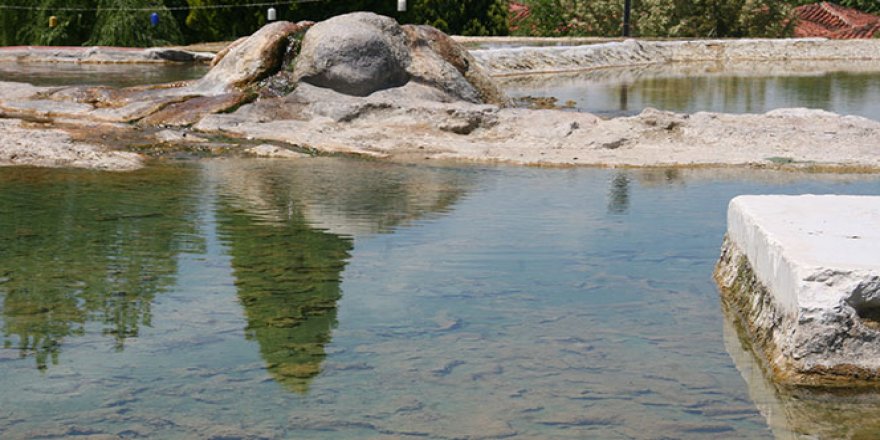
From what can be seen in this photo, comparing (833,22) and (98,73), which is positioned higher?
(833,22)

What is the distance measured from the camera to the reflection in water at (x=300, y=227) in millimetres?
6008

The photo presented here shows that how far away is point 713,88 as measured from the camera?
24.1 m

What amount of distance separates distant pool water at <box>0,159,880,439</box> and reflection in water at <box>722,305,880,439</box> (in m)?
0.02

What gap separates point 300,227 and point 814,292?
431 cm

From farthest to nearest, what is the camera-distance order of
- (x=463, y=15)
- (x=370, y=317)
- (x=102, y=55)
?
(x=463, y=15), (x=102, y=55), (x=370, y=317)

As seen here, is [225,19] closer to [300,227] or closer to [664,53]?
[664,53]

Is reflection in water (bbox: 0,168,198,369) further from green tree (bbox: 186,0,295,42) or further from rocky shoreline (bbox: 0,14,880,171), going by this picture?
green tree (bbox: 186,0,295,42)

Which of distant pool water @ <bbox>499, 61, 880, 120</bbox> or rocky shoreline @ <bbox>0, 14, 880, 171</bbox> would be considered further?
distant pool water @ <bbox>499, 61, 880, 120</bbox>

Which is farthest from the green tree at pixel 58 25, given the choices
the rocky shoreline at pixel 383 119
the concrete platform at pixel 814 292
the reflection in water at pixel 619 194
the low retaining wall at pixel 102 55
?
the concrete platform at pixel 814 292

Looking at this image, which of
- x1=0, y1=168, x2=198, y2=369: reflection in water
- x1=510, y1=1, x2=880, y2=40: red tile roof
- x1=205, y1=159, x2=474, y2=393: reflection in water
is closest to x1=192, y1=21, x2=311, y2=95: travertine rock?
x1=205, y1=159, x2=474, y2=393: reflection in water

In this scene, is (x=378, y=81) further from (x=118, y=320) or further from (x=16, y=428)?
(x=16, y=428)

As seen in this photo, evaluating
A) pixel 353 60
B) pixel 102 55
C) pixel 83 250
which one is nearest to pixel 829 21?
pixel 102 55

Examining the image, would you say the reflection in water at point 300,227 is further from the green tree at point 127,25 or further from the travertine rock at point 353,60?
the green tree at point 127,25

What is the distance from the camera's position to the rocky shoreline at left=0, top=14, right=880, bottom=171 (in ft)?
41.0
